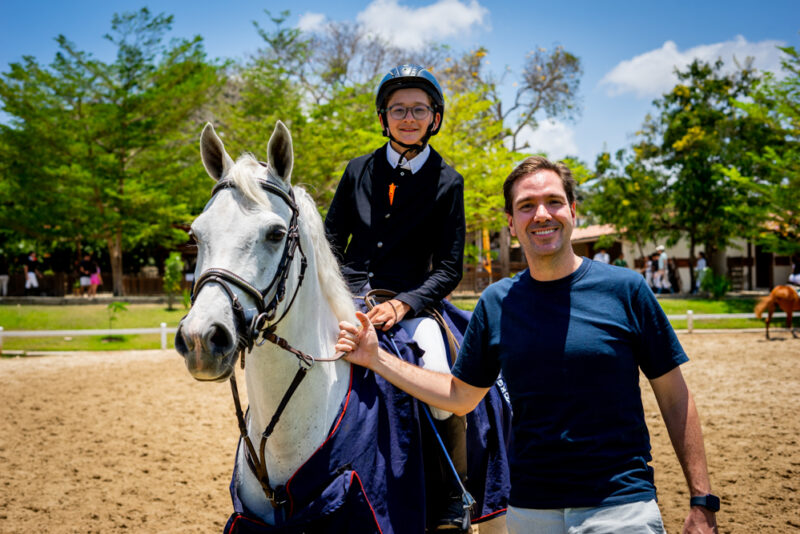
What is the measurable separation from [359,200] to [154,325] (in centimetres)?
1662

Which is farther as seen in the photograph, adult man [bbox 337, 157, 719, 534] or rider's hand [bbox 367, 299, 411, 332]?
rider's hand [bbox 367, 299, 411, 332]

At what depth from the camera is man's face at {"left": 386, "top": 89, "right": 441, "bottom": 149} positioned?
10.6ft

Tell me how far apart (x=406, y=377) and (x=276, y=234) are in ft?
2.76

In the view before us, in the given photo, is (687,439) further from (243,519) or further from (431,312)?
(243,519)

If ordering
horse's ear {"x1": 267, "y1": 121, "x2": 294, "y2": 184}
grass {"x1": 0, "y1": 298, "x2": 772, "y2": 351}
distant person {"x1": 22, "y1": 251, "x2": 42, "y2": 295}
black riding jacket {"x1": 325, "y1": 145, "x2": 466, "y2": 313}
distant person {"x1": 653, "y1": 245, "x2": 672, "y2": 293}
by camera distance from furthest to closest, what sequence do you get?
distant person {"x1": 22, "y1": 251, "x2": 42, "y2": 295} → distant person {"x1": 653, "y1": 245, "x2": 672, "y2": 293} → grass {"x1": 0, "y1": 298, "x2": 772, "y2": 351} → black riding jacket {"x1": 325, "y1": 145, "x2": 466, "y2": 313} → horse's ear {"x1": 267, "y1": 121, "x2": 294, "y2": 184}

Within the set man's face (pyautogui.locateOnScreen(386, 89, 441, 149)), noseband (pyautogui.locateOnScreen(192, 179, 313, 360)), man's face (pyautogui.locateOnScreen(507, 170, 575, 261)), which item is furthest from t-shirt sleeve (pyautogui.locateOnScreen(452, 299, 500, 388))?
man's face (pyautogui.locateOnScreen(386, 89, 441, 149))

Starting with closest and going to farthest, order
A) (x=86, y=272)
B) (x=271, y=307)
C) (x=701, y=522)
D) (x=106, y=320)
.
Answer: (x=701, y=522)
(x=271, y=307)
(x=106, y=320)
(x=86, y=272)

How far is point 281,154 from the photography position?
2.46 metres

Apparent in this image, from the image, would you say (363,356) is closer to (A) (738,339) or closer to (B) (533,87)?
(A) (738,339)

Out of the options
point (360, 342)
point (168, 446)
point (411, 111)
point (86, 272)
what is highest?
point (411, 111)

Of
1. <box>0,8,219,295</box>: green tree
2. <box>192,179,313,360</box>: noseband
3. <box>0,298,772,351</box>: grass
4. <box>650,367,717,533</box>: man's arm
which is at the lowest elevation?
<box>0,298,772,351</box>: grass

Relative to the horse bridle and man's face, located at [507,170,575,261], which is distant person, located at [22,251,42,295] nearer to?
the horse bridle

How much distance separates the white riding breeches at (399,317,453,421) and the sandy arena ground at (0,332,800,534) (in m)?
3.26

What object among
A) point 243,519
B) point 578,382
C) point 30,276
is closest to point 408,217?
point 578,382
